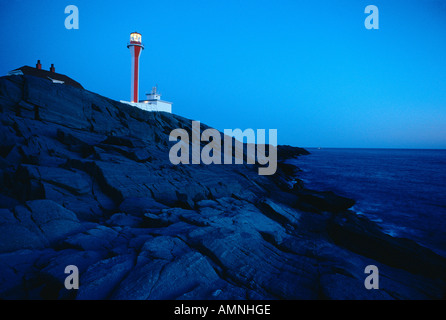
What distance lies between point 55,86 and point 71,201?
47.7 ft

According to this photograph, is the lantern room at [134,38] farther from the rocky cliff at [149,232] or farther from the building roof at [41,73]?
the rocky cliff at [149,232]

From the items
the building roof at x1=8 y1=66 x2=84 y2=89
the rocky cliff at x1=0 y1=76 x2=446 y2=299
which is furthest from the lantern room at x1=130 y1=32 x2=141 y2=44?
the rocky cliff at x1=0 y1=76 x2=446 y2=299

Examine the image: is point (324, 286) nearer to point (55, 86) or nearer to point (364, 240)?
point (364, 240)

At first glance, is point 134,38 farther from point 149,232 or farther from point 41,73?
point 149,232

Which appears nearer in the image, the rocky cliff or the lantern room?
the rocky cliff

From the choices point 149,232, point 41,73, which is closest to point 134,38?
point 41,73

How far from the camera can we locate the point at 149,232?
876 cm

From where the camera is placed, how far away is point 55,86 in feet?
65.8

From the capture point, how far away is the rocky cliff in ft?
20.5

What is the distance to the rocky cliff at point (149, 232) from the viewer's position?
626cm

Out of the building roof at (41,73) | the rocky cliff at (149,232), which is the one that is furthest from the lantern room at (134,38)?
the rocky cliff at (149,232)

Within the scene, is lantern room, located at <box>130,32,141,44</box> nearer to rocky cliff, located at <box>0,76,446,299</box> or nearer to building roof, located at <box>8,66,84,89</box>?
building roof, located at <box>8,66,84,89</box>

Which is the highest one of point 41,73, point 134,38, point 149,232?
point 134,38
